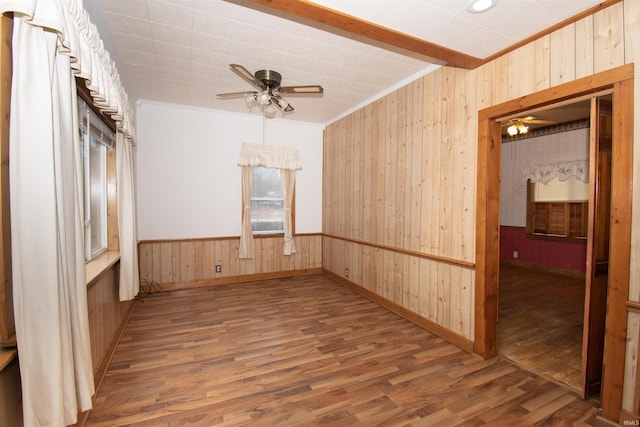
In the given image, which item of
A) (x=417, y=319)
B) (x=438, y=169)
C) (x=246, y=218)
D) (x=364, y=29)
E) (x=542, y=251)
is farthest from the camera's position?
(x=542, y=251)

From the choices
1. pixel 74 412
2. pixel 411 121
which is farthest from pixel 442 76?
pixel 74 412

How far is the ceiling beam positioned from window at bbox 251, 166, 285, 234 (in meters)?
3.38

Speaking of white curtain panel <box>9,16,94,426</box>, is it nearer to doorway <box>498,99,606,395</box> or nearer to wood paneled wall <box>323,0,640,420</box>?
wood paneled wall <box>323,0,640,420</box>

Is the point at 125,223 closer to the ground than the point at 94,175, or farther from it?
closer to the ground

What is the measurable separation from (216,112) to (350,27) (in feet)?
11.1

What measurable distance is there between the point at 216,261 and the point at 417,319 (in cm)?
335

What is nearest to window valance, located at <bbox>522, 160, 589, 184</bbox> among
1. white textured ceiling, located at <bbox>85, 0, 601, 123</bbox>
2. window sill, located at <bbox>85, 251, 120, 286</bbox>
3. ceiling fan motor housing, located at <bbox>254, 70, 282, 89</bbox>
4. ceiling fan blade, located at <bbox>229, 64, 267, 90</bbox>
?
white textured ceiling, located at <bbox>85, 0, 601, 123</bbox>

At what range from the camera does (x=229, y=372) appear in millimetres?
2379

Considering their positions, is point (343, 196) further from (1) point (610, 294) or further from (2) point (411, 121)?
(1) point (610, 294)

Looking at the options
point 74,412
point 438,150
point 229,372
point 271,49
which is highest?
point 271,49

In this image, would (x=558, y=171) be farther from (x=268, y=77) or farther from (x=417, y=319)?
(x=268, y=77)

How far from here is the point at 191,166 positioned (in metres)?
4.72

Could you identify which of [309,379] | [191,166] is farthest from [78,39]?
[191,166]

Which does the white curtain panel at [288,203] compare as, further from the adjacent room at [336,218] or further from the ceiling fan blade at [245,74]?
the ceiling fan blade at [245,74]
